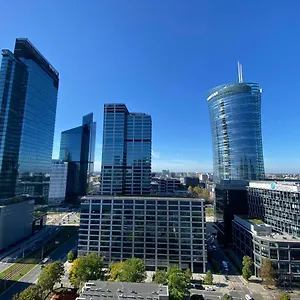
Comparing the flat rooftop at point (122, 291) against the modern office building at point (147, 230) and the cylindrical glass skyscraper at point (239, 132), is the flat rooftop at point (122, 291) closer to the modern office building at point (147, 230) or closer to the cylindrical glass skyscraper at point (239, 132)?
the modern office building at point (147, 230)

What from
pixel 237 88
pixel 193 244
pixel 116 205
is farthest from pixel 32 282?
pixel 237 88

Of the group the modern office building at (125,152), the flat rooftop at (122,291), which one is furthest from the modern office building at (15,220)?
the flat rooftop at (122,291)

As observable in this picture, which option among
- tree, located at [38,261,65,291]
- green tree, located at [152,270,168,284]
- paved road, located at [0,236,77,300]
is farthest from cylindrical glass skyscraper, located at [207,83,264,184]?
tree, located at [38,261,65,291]

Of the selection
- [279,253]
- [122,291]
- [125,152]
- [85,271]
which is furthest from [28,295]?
[125,152]

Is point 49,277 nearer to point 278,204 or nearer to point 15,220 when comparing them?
point 15,220

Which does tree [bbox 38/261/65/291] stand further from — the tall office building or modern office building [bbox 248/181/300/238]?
the tall office building
